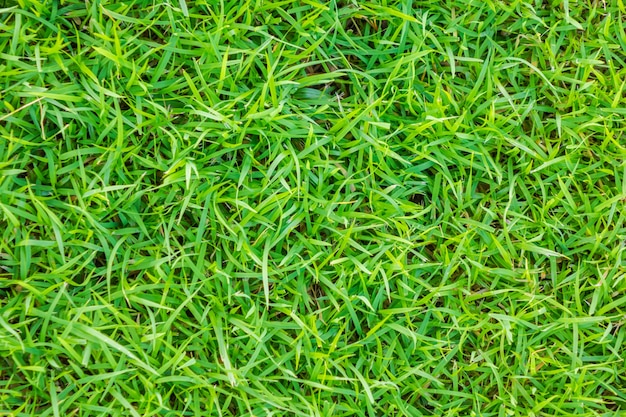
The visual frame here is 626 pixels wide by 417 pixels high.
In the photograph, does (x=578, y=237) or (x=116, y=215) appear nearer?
(x=116, y=215)

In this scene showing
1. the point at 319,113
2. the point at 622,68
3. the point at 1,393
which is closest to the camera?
the point at 1,393

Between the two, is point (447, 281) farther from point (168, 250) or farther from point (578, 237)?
point (168, 250)

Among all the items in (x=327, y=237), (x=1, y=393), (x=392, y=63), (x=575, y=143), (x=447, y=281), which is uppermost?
(x=392, y=63)

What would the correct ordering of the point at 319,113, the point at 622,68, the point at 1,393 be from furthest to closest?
the point at 622,68 → the point at 319,113 → the point at 1,393

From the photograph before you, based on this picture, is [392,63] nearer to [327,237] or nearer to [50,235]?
[327,237]

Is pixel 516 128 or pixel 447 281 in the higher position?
pixel 516 128

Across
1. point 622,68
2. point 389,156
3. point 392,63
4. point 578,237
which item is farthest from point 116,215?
point 622,68

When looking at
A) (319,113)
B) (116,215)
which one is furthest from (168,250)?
(319,113)
